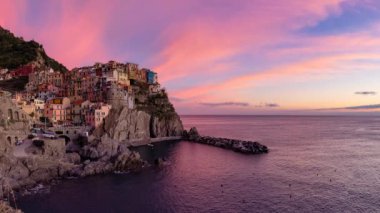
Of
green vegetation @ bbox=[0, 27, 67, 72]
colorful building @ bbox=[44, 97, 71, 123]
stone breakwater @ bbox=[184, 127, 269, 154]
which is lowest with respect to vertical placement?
stone breakwater @ bbox=[184, 127, 269, 154]

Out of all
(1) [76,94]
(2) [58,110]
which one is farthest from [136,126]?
(2) [58,110]

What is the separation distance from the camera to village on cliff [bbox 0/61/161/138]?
8981 cm

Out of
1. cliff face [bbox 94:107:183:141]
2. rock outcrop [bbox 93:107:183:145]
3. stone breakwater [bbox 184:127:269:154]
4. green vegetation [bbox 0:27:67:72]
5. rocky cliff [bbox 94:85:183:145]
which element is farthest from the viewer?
green vegetation [bbox 0:27:67:72]

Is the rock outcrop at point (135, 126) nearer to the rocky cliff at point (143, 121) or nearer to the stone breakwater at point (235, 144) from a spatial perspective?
the rocky cliff at point (143, 121)

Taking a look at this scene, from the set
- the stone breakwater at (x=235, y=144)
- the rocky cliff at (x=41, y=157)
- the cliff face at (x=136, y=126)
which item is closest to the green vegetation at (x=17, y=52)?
the cliff face at (x=136, y=126)

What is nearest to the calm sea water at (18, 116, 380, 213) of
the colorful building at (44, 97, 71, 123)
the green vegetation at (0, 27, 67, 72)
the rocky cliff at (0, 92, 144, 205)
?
the rocky cliff at (0, 92, 144, 205)

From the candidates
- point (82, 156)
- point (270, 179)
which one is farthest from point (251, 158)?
point (82, 156)

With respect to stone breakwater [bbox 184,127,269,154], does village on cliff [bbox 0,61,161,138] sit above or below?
above

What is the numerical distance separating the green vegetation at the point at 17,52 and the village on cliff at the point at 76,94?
10253mm

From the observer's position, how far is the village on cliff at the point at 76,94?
89.8m

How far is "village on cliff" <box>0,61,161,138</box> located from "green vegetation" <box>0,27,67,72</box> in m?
10.3

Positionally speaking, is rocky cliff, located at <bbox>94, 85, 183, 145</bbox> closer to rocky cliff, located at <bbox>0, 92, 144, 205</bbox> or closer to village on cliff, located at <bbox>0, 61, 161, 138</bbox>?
village on cliff, located at <bbox>0, 61, 161, 138</bbox>

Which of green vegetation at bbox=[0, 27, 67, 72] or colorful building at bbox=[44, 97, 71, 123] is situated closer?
colorful building at bbox=[44, 97, 71, 123]

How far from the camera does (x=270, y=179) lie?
5850 centimetres
